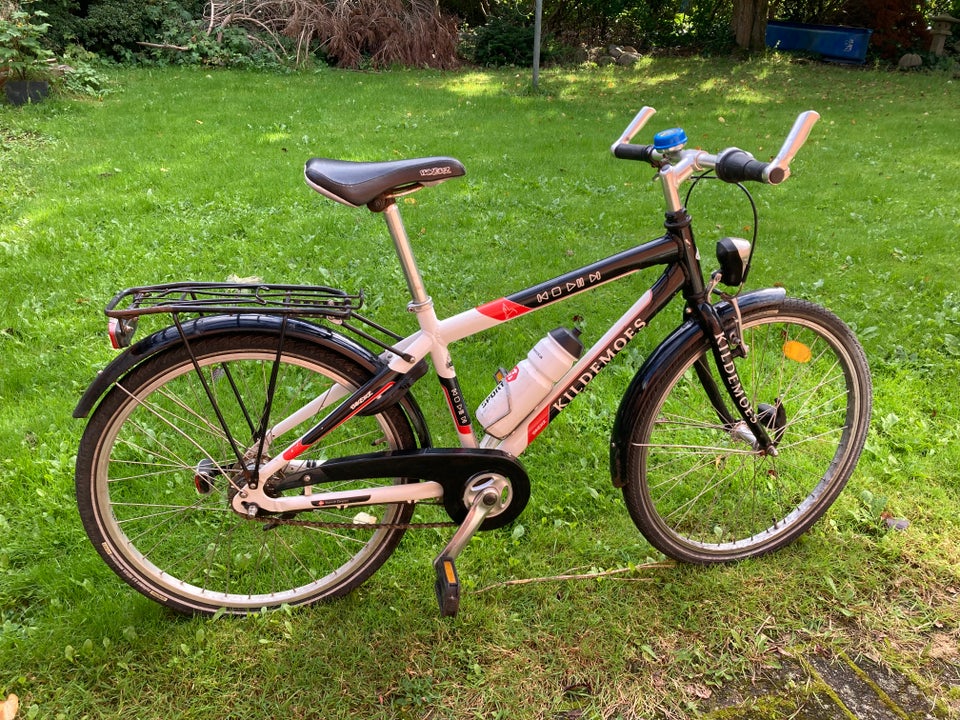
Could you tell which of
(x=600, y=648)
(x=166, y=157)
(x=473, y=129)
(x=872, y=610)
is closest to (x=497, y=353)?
(x=600, y=648)

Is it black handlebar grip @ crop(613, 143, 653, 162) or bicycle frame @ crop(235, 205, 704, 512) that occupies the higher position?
black handlebar grip @ crop(613, 143, 653, 162)

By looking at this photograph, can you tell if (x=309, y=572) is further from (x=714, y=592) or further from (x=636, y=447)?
(x=714, y=592)

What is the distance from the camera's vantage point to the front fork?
7.16ft

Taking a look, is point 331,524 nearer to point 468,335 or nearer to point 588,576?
point 468,335

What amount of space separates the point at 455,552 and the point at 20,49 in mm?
9885

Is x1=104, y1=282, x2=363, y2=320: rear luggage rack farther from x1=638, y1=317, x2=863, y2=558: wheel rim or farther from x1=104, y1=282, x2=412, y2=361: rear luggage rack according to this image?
x1=638, y1=317, x2=863, y2=558: wheel rim

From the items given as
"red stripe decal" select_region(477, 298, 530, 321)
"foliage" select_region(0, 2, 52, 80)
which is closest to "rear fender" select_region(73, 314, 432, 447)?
"red stripe decal" select_region(477, 298, 530, 321)

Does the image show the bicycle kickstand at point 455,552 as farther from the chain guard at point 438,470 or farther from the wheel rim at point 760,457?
the wheel rim at point 760,457

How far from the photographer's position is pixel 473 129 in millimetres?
8555

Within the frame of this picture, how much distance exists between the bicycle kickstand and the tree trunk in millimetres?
15789

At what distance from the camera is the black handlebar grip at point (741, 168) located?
1.86 m

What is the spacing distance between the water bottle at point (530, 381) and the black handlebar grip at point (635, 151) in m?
0.60

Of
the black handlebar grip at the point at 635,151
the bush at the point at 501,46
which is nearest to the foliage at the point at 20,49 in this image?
the bush at the point at 501,46

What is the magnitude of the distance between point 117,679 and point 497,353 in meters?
2.34
